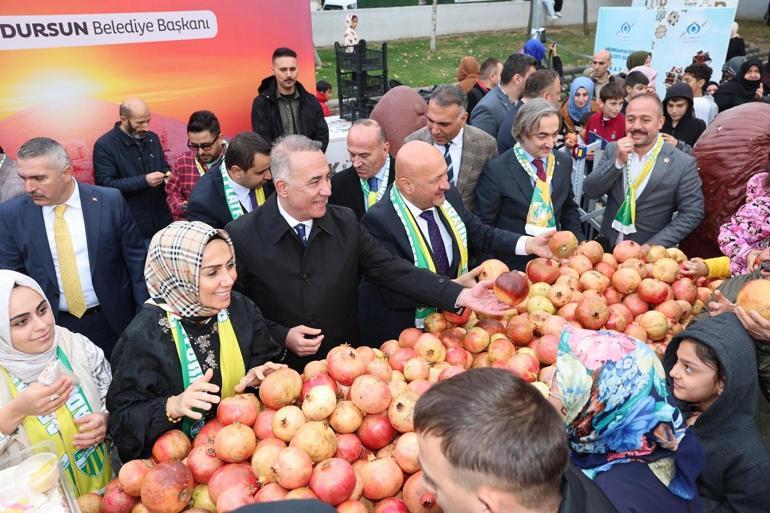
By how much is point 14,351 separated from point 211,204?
2100mm

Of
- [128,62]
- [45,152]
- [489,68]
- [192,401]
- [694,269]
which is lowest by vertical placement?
[694,269]

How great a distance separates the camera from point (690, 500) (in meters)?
1.83

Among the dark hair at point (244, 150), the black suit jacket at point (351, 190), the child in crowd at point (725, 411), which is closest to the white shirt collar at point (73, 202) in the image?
the dark hair at point (244, 150)

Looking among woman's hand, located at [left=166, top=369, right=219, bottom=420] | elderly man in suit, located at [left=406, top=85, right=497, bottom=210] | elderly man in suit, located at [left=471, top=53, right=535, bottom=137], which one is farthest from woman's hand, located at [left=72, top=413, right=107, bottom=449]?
elderly man in suit, located at [left=471, top=53, right=535, bottom=137]

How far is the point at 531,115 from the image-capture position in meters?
4.10

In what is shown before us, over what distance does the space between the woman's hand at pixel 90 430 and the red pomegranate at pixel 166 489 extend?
0.53 meters

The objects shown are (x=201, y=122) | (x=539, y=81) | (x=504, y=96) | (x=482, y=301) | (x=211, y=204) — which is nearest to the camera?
(x=482, y=301)

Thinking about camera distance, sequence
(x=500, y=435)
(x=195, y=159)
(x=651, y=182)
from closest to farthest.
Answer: (x=500, y=435) → (x=651, y=182) → (x=195, y=159)

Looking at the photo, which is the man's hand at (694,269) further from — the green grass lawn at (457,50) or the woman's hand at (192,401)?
the green grass lawn at (457,50)

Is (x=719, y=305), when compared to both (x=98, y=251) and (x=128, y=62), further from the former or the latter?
(x=128, y=62)

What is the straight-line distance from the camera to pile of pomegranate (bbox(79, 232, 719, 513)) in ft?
6.36

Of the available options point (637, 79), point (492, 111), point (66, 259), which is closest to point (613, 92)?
point (637, 79)

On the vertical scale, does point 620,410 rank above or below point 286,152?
below

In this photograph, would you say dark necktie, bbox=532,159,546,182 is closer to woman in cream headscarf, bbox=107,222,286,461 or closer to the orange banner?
woman in cream headscarf, bbox=107,222,286,461
